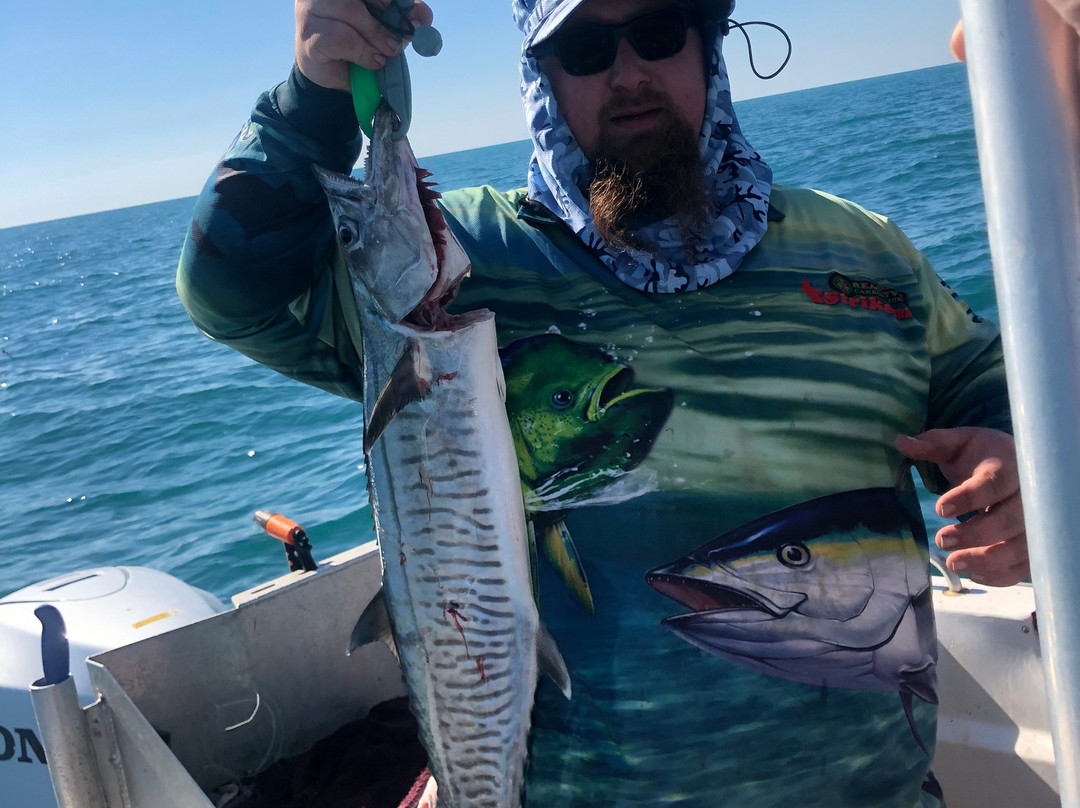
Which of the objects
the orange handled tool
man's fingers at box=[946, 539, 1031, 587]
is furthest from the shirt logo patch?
the orange handled tool

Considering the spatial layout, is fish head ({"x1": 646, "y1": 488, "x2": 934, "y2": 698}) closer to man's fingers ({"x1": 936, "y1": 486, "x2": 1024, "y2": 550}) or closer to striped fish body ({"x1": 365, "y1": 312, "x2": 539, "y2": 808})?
man's fingers ({"x1": 936, "y1": 486, "x2": 1024, "y2": 550})

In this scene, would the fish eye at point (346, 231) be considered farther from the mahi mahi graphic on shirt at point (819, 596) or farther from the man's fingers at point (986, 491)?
the man's fingers at point (986, 491)

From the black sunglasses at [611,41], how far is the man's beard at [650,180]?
0.32 ft

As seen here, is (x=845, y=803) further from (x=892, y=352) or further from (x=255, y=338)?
(x=255, y=338)

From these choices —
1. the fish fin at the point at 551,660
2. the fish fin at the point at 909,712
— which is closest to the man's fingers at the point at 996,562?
the fish fin at the point at 909,712

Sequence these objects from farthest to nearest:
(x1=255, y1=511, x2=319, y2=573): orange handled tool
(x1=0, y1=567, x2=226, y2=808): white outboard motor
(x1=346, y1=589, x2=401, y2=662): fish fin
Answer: (x1=255, y1=511, x2=319, y2=573): orange handled tool → (x1=0, y1=567, x2=226, y2=808): white outboard motor → (x1=346, y1=589, x2=401, y2=662): fish fin

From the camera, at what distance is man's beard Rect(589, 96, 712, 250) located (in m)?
1.79

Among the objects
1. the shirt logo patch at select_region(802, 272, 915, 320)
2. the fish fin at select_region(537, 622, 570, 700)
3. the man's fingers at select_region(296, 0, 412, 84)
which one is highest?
the man's fingers at select_region(296, 0, 412, 84)

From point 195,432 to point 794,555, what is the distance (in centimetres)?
1140

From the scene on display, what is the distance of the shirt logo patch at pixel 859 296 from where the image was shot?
179cm

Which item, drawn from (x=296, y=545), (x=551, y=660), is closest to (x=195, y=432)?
(x=296, y=545)

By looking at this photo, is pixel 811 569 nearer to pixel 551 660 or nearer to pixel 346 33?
pixel 551 660

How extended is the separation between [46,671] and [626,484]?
5.57 ft

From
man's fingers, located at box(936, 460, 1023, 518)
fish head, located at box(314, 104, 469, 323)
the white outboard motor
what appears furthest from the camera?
the white outboard motor
